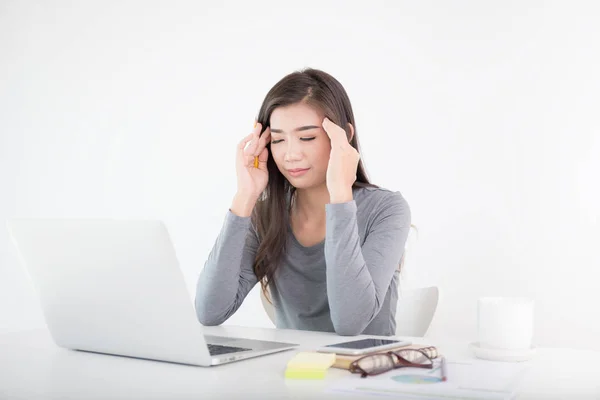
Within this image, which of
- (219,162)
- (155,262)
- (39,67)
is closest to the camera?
(155,262)

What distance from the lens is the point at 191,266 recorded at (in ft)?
12.0

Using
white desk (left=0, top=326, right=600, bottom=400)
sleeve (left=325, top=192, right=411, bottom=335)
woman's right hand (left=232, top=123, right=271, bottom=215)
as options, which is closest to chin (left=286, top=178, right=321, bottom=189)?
woman's right hand (left=232, top=123, right=271, bottom=215)

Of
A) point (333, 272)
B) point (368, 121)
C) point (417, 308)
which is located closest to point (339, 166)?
point (333, 272)

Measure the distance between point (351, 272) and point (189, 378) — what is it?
25.2 inches

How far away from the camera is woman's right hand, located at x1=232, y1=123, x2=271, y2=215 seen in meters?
1.93

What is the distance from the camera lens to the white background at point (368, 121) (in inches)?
114

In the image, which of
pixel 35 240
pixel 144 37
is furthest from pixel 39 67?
pixel 35 240

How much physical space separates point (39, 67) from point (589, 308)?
318 centimetres

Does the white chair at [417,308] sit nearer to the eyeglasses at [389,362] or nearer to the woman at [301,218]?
the woman at [301,218]

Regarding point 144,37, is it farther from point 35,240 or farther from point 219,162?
point 35,240

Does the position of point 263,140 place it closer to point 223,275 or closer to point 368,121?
point 223,275

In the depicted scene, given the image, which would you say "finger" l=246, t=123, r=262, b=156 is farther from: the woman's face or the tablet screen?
the tablet screen

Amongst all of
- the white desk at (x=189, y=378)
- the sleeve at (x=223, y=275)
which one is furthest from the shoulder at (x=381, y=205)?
the white desk at (x=189, y=378)

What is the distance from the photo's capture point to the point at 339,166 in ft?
5.83
